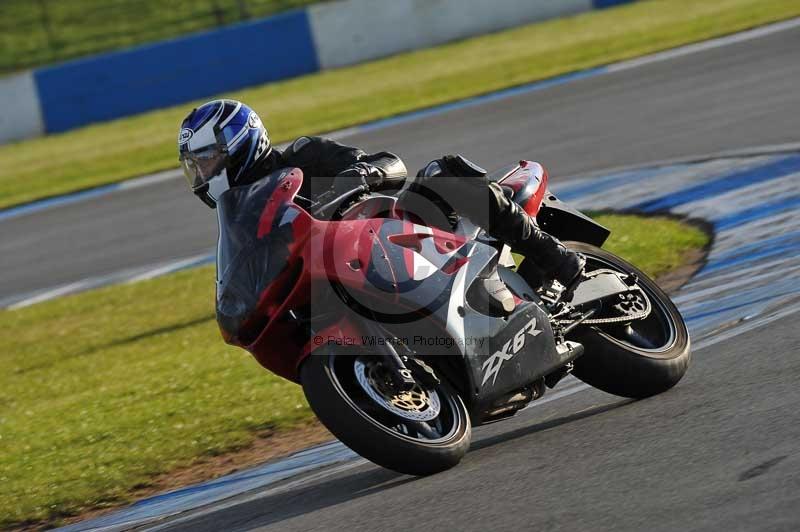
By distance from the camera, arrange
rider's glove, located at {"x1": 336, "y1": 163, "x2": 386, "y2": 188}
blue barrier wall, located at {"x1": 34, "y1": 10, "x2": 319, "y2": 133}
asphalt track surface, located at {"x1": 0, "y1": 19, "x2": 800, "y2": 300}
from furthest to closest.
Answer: blue barrier wall, located at {"x1": 34, "y1": 10, "x2": 319, "y2": 133}, asphalt track surface, located at {"x1": 0, "y1": 19, "x2": 800, "y2": 300}, rider's glove, located at {"x1": 336, "y1": 163, "x2": 386, "y2": 188}

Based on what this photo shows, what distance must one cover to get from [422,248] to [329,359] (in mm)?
636

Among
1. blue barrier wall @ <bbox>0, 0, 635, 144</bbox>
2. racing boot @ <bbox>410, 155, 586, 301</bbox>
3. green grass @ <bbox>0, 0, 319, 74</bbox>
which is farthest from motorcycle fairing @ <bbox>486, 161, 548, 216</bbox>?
green grass @ <bbox>0, 0, 319, 74</bbox>

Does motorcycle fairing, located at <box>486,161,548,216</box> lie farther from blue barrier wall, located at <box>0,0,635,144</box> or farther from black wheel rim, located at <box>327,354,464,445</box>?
blue barrier wall, located at <box>0,0,635,144</box>

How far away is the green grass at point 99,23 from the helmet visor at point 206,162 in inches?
847

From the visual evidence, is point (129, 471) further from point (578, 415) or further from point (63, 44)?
point (63, 44)

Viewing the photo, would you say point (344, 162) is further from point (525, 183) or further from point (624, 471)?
point (624, 471)

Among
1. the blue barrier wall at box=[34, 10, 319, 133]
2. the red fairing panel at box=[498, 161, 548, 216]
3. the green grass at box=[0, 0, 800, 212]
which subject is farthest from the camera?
the blue barrier wall at box=[34, 10, 319, 133]

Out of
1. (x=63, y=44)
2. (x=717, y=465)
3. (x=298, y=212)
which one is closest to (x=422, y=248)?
(x=298, y=212)

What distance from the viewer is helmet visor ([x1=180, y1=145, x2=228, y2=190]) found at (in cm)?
497

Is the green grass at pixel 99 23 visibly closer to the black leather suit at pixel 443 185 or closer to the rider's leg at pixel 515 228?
the black leather suit at pixel 443 185

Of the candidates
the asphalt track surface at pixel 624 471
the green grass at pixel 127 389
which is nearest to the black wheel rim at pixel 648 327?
the asphalt track surface at pixel 624 471

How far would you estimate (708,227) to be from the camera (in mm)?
8922

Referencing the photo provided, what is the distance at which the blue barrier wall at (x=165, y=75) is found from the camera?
23.5 meters

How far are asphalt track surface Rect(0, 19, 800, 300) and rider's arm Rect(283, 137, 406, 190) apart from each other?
22.0 feet
